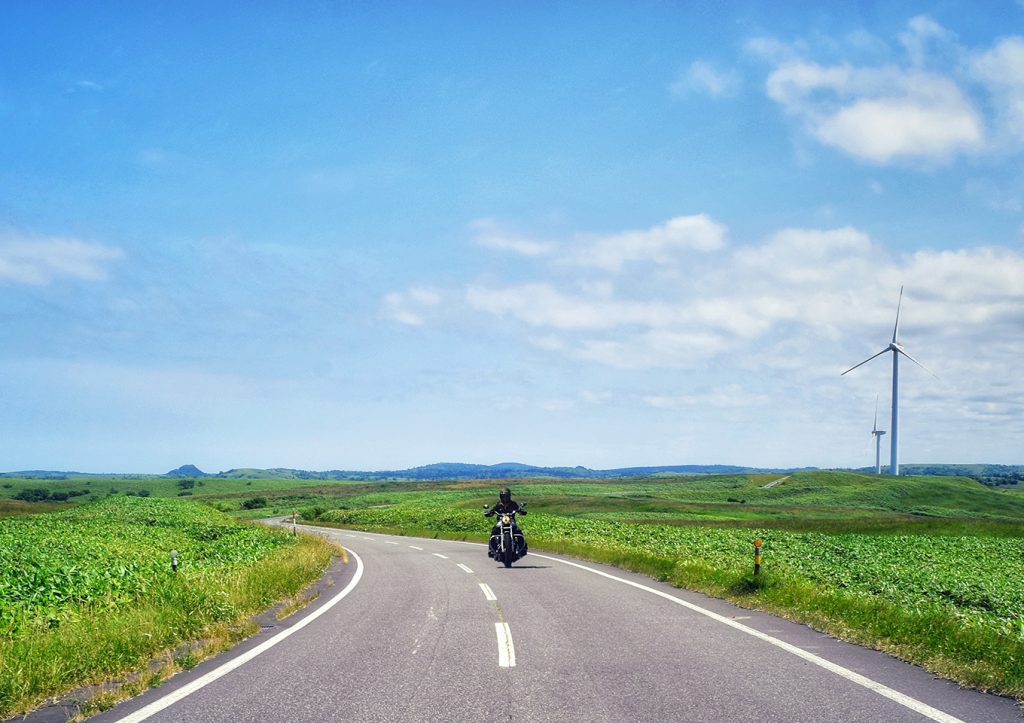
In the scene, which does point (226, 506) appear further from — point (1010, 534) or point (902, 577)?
point (902, 577)

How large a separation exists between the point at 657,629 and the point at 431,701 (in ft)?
17.2

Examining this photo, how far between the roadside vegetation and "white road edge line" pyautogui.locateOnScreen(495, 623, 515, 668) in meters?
3.87

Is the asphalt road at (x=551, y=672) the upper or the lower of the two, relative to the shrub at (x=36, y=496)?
upper

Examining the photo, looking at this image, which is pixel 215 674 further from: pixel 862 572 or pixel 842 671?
pixel 862 572

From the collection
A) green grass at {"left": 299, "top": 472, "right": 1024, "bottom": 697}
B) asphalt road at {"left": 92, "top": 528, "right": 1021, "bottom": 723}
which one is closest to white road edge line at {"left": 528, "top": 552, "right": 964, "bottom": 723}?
asphalt road at {"left": 92, "top": 528, "right": 1021, "bottom": 723}

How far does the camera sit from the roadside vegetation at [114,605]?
8.24 m

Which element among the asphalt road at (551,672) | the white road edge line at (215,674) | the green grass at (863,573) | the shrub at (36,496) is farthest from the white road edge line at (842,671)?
the shrub at (36,496)

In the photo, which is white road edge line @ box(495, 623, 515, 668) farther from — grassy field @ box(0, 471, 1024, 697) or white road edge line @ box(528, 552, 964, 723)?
grassy field @ box(0, 471, 1024, 697)

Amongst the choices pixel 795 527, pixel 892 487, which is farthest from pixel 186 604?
pixel 892 487

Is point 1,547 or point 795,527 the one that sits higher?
point 1,547

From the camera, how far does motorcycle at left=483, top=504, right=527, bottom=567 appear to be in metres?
22.7

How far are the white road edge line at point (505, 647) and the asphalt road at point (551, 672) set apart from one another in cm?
3

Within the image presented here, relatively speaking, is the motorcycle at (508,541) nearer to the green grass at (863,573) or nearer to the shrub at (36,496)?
the green grass at (863,573)

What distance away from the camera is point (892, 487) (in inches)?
4862
